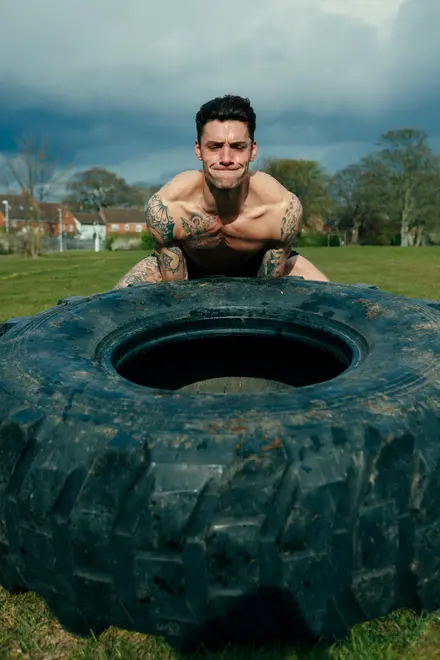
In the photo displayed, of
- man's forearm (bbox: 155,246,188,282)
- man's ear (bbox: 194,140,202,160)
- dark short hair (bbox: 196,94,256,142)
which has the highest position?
dark short hair (bbox: 196,94,256,142)

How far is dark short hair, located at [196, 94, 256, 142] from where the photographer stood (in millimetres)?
2387

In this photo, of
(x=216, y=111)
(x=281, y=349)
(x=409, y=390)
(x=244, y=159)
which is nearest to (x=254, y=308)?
(x=281, y=349)

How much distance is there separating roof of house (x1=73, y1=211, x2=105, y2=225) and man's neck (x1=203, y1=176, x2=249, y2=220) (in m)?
64.3

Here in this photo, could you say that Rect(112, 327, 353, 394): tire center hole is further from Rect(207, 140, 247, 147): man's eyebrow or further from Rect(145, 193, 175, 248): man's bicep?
Rect(207, 140, 247, 147): man's eyebrow

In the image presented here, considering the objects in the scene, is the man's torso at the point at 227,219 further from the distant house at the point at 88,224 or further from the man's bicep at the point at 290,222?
the distant house at the point at 88,224

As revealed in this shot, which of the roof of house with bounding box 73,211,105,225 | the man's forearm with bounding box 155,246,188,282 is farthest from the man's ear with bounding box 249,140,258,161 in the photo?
the roof of house with bounding box 73,211,105,225

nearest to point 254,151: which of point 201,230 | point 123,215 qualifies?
point 201,230

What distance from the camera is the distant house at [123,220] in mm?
67000

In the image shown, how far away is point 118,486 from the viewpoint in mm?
1169

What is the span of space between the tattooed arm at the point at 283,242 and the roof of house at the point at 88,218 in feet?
211

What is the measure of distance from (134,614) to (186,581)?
0.57ft

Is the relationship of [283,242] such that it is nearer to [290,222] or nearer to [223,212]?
[290,222]

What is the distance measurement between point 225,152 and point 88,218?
222 feet


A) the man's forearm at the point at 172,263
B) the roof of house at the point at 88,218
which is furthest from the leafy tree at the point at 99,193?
the man's forearm at the point at 172,263
